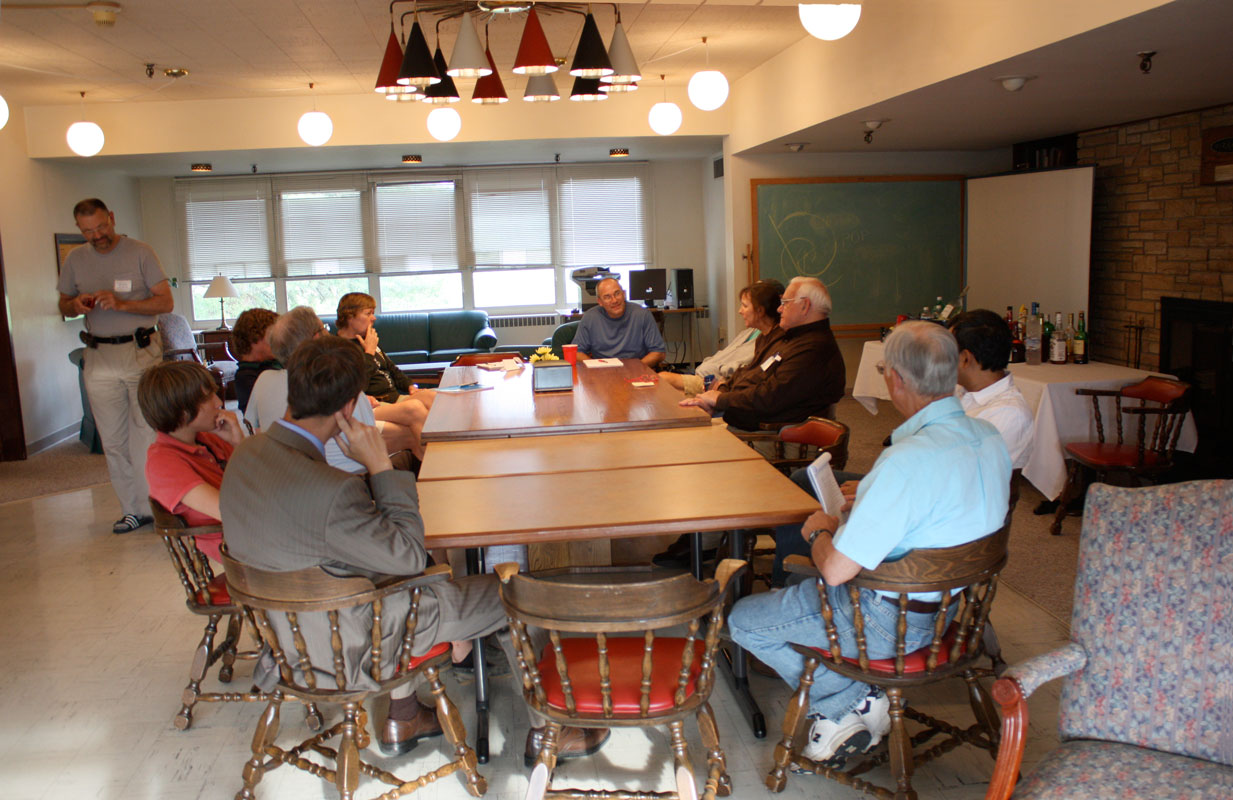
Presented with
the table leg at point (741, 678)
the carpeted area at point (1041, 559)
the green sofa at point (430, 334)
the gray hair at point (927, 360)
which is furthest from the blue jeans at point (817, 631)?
the green sofa at point (430, 334)

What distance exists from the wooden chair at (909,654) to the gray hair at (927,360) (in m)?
0.38

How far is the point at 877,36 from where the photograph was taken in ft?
17.7

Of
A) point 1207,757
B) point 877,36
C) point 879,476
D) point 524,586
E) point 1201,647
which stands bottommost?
point 1207,757

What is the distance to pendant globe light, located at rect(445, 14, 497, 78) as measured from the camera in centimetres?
425

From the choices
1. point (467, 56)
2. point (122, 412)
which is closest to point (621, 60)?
point (467, 56)

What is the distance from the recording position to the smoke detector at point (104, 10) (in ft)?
16.4

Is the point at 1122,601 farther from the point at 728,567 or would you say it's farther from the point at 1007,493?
the point at 728,567

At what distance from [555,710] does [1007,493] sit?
1216 millimetres

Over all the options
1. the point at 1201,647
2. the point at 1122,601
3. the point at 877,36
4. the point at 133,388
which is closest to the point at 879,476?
the point at 1122,601

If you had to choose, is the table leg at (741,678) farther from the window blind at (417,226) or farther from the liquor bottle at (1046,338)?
the window blind at (417,226)

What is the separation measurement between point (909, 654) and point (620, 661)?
70 centimetres

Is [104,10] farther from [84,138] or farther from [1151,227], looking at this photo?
[1151,227]

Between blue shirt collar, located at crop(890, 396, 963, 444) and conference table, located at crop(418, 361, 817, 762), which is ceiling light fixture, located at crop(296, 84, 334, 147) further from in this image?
blue shirt collar, located at crop(890, 396, 963, 444)

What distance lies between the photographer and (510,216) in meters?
11.4
